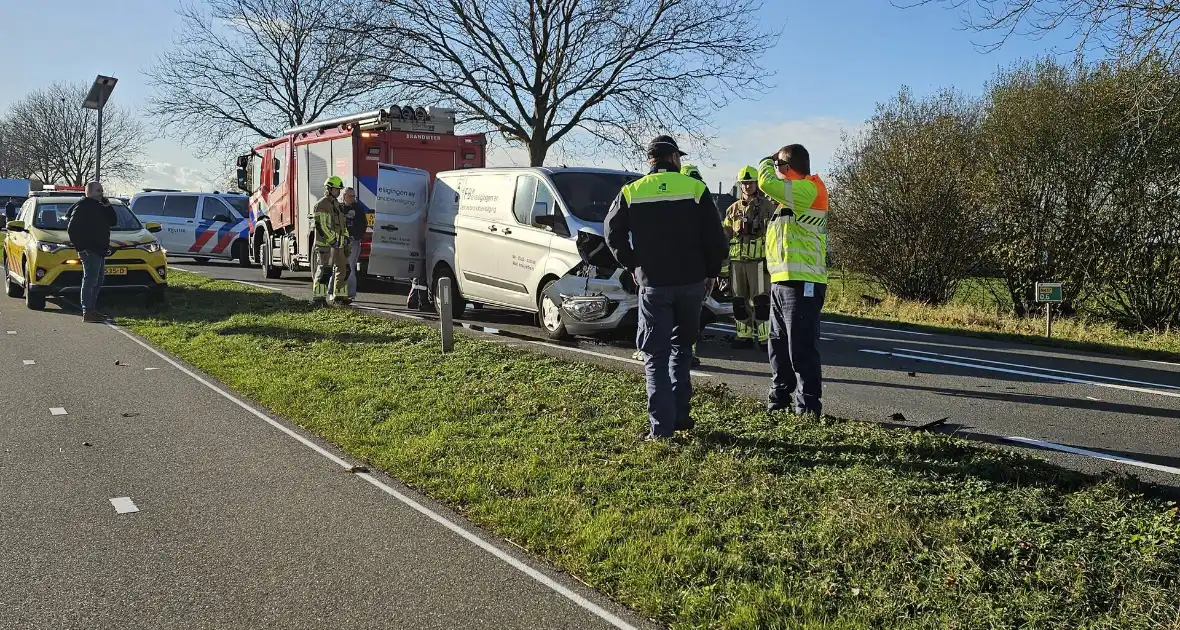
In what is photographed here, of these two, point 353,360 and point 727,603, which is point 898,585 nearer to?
point 727,603

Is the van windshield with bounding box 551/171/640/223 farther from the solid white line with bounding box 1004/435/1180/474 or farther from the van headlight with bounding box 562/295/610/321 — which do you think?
the solid white line with bounding box 1004/435/1180/474

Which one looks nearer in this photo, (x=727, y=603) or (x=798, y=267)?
(x=727, y=603)

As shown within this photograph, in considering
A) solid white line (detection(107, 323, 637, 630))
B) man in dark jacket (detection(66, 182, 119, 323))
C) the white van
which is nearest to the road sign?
the white van

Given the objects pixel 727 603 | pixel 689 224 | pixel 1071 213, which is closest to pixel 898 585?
pixel 727 603

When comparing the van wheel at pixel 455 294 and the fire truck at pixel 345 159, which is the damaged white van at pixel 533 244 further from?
the fire truck at pixel 345 159

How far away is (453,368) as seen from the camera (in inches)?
356

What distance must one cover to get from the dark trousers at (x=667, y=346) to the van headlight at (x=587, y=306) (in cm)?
393

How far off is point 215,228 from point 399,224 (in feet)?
41.5

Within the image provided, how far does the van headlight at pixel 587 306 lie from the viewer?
10.4 metres

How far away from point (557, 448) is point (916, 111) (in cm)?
1666

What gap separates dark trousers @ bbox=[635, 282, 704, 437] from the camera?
20.6ft

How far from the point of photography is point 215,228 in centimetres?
2453

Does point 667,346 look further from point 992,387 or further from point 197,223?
point 197,223

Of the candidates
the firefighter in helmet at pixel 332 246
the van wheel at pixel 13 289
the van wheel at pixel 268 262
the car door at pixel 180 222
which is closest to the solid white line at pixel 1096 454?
the firefighter in helmet at pixel 332 246
